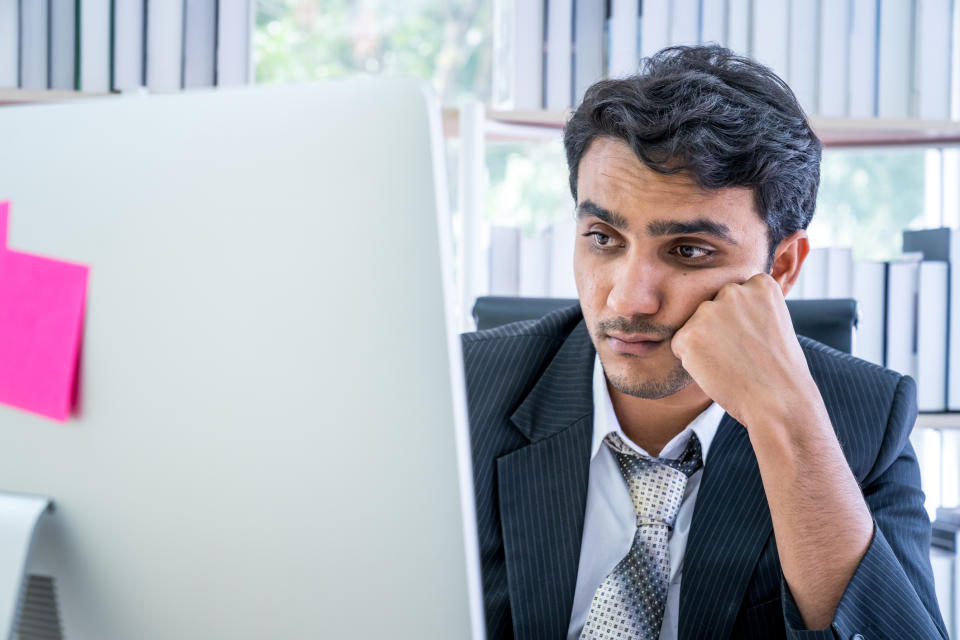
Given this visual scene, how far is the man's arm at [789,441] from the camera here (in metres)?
0.90

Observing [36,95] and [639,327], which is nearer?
[639,327]

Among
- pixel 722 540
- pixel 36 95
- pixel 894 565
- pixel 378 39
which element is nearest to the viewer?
pixel 894 565

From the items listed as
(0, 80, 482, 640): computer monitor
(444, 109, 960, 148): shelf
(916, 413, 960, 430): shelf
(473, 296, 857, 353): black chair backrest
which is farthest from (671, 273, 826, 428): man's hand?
(916, 413, 960, 430): shelf

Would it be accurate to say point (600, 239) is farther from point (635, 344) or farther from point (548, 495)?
point (548, 495)

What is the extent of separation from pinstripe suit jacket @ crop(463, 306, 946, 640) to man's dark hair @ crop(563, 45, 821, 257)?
246 mm

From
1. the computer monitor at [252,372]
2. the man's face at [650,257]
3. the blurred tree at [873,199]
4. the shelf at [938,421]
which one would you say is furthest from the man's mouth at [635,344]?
the blurred tree at [873,199]

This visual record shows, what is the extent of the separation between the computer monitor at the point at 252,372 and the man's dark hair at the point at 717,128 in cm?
67

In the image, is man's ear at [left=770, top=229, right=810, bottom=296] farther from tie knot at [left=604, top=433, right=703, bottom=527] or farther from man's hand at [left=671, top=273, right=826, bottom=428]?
tie knot at [left=604, top=433, right=703, bottom=527]

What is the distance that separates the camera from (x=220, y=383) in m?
0.47

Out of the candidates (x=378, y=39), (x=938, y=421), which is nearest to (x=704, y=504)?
(x=938, y=421)

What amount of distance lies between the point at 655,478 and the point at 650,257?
11.1 inches

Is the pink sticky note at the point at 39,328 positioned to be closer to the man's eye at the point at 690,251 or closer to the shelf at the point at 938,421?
the man's eye at the point at 690,251

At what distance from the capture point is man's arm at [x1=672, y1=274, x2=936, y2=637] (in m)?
0.90

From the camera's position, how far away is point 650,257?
41.1 inches
